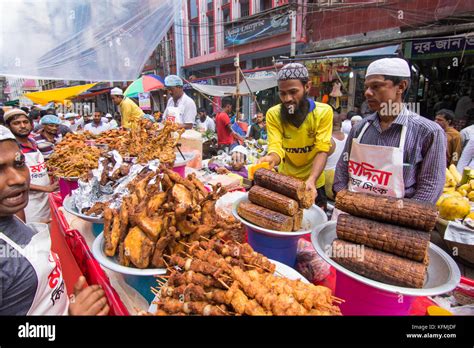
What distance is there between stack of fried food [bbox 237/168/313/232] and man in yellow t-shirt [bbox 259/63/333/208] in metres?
0.49

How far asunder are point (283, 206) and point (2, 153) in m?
1.75

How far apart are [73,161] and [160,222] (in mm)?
2423

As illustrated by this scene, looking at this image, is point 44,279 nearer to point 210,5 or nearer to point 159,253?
point 159,253

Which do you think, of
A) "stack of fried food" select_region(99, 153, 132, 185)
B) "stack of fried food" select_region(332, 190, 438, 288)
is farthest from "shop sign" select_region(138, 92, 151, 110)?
"stack of fried food" select_region(332, 190, 438, 288)

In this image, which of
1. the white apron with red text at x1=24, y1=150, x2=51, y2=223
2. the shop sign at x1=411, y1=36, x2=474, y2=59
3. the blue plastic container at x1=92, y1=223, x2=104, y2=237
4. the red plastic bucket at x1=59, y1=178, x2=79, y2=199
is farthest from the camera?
the shop sign at x1=411, y1=36, x2=474, y2=59

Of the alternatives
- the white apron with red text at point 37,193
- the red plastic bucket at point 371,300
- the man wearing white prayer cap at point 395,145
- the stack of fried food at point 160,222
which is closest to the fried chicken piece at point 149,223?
the stack of fried food at point 160,222

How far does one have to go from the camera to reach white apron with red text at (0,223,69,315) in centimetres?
149

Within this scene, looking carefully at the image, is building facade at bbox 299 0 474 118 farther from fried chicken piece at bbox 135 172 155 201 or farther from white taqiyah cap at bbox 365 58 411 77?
fried chicken piece at bbox 135 172 155 201

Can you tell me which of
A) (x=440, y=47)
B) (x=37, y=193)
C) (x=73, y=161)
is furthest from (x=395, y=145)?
(x=440, y=47)

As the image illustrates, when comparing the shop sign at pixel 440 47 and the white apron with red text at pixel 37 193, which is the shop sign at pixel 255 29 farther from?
the white apron with red text at pixel 37 193

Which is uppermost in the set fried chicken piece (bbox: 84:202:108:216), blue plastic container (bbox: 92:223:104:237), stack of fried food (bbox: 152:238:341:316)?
fried chicken piece (bbox: 84:202:108:216)

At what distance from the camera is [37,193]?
13.8 feet

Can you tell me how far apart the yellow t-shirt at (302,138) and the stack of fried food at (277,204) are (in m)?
0.93
